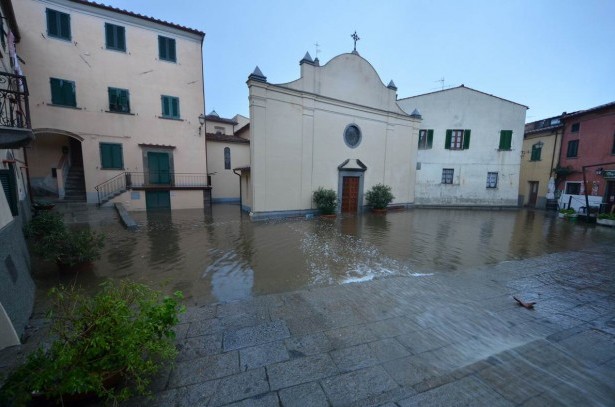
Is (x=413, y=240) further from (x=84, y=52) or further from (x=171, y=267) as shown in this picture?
(x=84, y=52)

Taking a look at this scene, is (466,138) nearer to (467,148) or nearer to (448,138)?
(467,148)

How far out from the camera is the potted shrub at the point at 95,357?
1794 millimetres

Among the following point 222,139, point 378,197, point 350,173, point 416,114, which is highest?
point 416,114

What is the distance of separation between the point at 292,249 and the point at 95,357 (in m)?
5.70

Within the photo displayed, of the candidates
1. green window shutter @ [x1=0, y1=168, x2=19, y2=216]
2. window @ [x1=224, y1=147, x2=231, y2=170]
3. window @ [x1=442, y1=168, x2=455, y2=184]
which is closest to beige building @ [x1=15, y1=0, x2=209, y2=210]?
window @ [x1=224, y1=147, x2=231, y2=170]

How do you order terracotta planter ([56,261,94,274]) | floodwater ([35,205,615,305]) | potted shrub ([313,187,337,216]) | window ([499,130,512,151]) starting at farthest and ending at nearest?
window ([499,130,512,151])
potted shrub ([313,187,337,216])
floodwater ([35,205,615,305])
terracotta planter ([56,261,94,274])

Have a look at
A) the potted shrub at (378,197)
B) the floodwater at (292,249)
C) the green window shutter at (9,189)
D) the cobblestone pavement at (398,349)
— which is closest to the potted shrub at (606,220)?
the floodwater at (292,249)

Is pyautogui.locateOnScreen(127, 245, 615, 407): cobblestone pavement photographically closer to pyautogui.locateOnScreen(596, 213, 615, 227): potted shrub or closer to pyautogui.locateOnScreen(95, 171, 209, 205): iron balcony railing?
pyautogui.locateOnScreen(596, 213, 615, 227): potted shrub

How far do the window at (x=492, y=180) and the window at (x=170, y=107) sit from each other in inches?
875

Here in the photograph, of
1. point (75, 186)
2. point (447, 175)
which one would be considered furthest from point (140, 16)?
point (447, 175)

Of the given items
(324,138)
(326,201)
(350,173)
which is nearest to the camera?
(326,201)

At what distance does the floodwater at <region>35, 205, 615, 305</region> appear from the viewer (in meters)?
5.26

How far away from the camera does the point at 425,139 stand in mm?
18844

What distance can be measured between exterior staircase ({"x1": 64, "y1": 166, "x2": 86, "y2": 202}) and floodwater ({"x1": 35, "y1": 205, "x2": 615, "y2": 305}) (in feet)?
10.7
